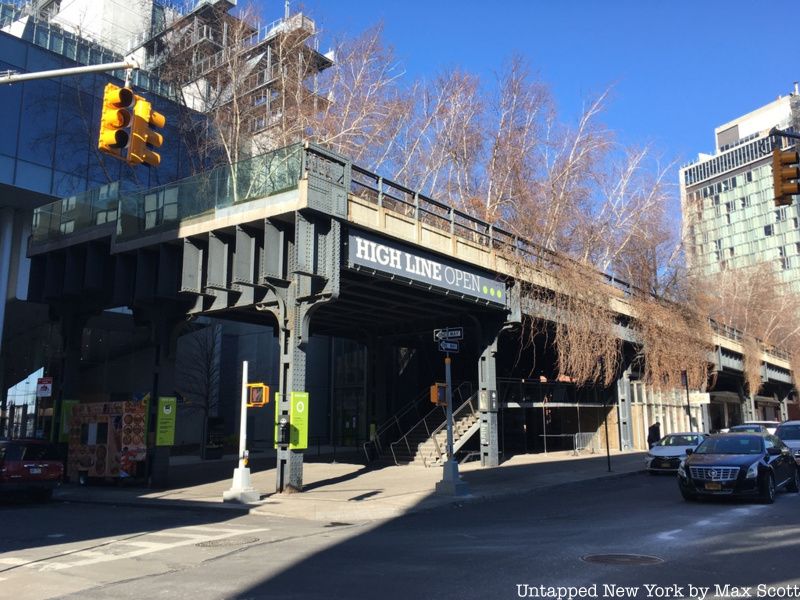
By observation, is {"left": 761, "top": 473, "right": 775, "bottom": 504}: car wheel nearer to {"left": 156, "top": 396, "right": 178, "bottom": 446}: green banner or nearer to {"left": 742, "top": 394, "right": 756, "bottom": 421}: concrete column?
{"left": 156, "top": 396, "right": 178, "bottom": 446}: green banner

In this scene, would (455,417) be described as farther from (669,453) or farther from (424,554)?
(424,554)

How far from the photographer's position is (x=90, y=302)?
77.9 ft

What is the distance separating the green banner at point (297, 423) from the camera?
16469 millimetres

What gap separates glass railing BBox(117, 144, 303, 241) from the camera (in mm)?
17453

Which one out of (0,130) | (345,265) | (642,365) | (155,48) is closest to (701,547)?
(345,265)

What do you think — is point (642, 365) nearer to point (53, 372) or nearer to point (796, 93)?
point (53, 372)

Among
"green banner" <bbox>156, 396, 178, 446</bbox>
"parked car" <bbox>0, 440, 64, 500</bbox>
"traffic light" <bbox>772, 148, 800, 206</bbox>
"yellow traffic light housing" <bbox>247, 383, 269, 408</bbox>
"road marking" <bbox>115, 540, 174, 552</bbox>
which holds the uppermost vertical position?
"traffic light" <bbox>772, 148, 800, 206</bbox>

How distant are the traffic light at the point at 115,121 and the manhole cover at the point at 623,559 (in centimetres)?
871

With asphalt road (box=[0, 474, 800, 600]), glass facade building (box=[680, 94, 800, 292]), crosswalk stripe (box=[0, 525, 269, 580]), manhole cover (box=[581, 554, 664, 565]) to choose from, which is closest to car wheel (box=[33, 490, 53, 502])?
asphalt road (box=[0, 474, 800, 600])

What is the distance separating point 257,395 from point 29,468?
670 cm

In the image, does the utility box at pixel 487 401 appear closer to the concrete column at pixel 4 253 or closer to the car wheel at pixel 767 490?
the car wheel at pixel 767 490

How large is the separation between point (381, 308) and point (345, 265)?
7.22 metres

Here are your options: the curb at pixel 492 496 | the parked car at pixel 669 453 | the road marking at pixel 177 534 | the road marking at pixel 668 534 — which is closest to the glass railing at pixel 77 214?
the road marking at pixel 177 534

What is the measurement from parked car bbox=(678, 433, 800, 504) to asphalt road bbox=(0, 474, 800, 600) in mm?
379
